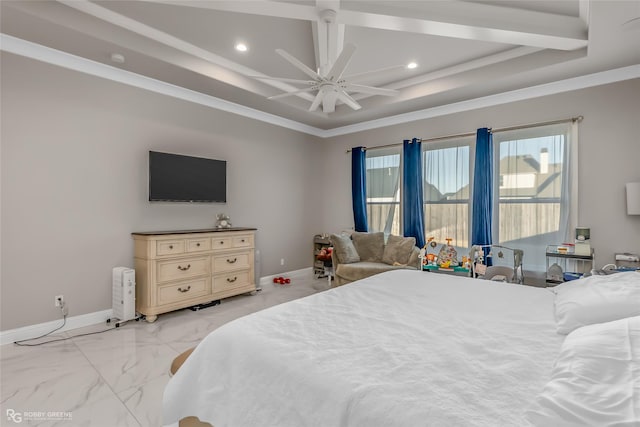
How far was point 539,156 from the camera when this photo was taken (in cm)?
395

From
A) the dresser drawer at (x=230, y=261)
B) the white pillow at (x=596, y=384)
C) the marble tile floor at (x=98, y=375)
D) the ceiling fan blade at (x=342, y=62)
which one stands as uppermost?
the ceiling fan blade at (x=342, y=62)

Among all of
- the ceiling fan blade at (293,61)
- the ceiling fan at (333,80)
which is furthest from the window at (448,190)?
the ceiling fan blade at (293,61)

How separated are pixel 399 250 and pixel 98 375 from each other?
3.74 meters

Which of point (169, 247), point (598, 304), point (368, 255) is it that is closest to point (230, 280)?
point (169, 247)

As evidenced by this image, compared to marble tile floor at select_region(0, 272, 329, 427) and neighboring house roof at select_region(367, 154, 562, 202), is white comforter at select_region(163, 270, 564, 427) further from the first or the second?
neighboring house roof at select_region(367, 154, 562, 202)

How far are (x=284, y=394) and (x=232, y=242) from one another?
338 cm

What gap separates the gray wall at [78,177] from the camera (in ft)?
9.55

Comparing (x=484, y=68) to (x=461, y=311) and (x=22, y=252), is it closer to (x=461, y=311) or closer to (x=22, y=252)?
(x=461, y=311)

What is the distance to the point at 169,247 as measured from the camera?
11.6 ft

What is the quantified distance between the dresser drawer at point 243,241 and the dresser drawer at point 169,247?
0.77m

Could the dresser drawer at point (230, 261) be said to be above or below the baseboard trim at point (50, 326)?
above

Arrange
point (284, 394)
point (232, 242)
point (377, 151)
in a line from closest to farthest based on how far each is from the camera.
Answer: point (284, 394) < point (232, 242) < point (377, 151)

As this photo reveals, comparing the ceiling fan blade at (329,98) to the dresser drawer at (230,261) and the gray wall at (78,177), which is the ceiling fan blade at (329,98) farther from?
the dresser drawer at (230,261)

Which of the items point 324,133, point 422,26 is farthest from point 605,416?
point 324,133
